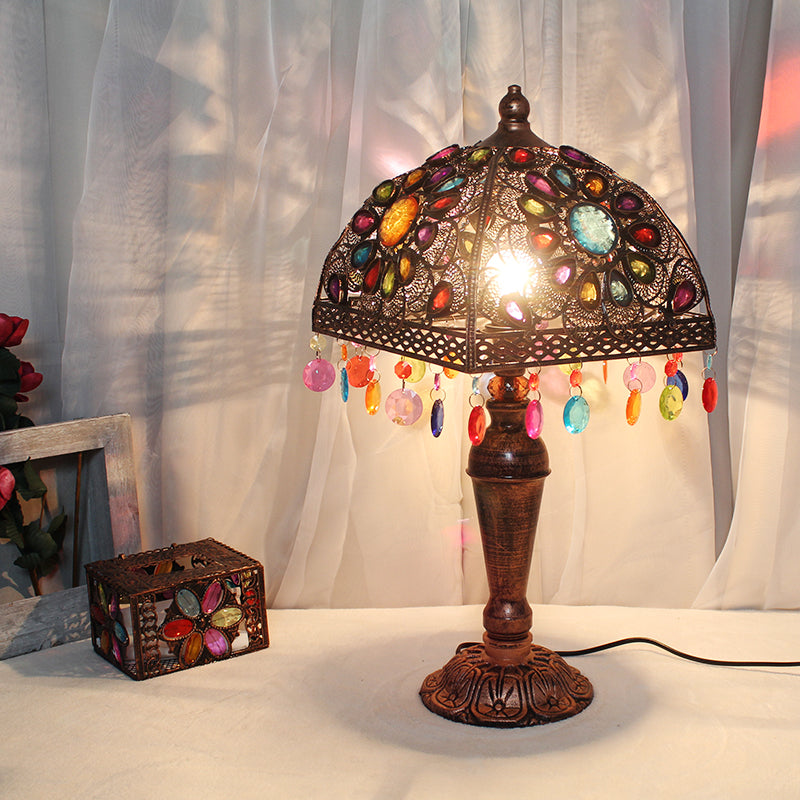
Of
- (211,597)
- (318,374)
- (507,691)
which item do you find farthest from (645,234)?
(211,597)

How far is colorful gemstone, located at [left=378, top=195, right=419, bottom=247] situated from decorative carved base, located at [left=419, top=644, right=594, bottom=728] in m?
0.49

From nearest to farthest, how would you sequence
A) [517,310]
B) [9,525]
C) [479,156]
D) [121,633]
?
[517,310] → [479,156] → [121,633] → [9,525]

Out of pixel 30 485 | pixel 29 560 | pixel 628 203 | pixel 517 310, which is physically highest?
pixel 628 203

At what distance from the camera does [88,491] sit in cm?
132

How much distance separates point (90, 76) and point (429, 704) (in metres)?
0.98

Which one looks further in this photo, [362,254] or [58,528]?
[58,528]

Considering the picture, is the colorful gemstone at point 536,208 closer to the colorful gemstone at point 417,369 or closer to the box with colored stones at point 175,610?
the colorful gemstone at point 417,369

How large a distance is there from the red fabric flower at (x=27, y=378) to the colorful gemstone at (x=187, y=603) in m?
0.36

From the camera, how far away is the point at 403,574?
138cm

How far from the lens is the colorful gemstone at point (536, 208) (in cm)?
86

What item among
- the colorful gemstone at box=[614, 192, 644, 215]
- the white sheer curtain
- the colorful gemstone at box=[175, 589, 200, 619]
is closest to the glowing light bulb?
the colorful gemstone at box=[614, 192, 644, 215]

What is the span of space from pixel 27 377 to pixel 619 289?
83cm

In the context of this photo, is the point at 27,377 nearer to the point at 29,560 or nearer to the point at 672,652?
the point at 29,560

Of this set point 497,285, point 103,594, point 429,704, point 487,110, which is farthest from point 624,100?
point 103,594
